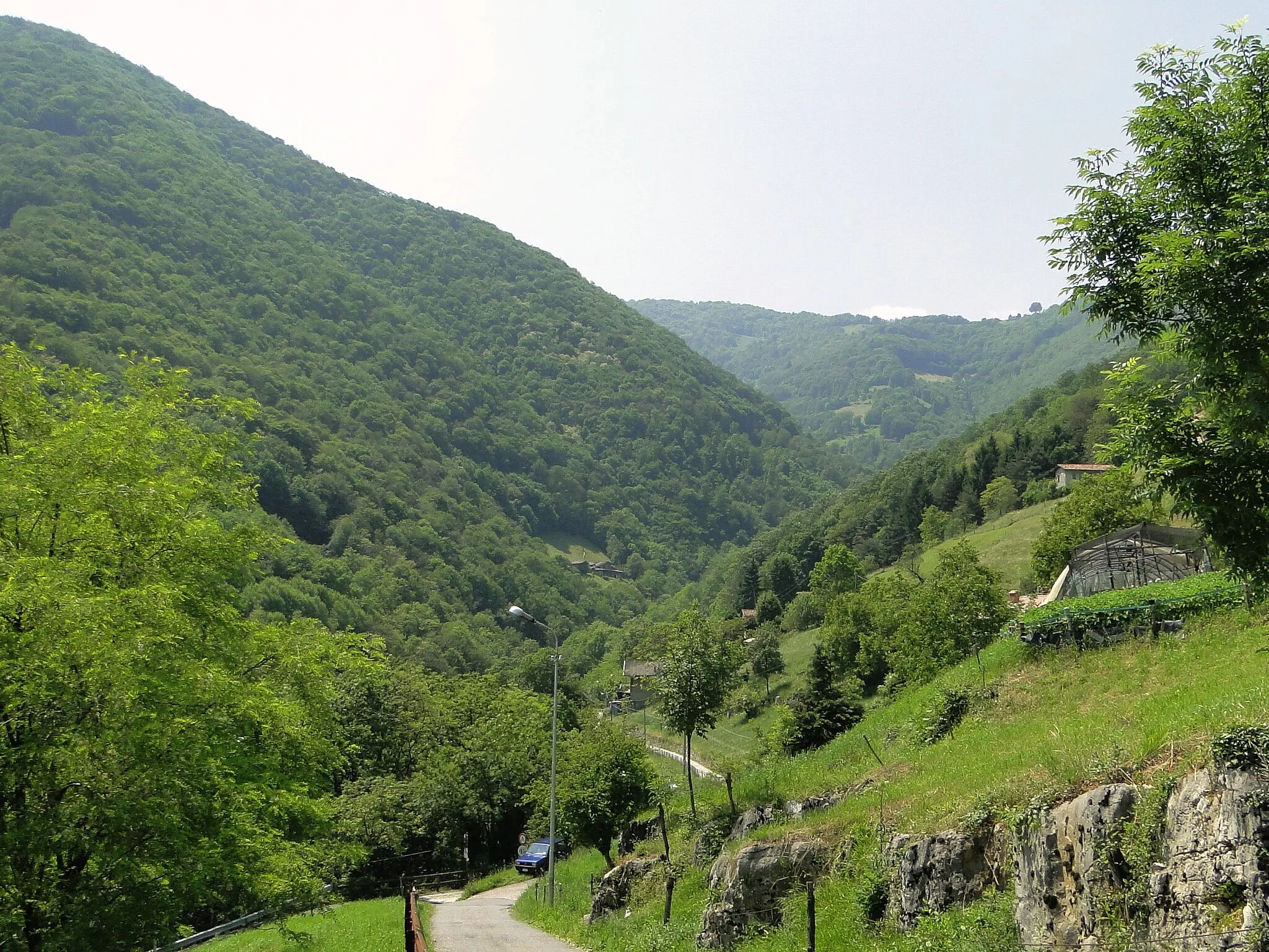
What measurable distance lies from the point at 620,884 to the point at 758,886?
8.00m

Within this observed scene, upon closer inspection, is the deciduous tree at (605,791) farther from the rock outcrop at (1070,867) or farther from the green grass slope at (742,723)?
the green grass slope at (742,723)

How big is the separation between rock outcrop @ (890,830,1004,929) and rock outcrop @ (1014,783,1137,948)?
42.7 inches

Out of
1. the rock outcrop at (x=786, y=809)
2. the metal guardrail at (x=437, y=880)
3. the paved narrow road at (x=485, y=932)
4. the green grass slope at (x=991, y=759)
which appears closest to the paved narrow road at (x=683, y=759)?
the metal guardrail at (x=437, y=880)

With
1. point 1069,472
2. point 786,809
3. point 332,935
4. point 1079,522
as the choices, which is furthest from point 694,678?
point 1069,472

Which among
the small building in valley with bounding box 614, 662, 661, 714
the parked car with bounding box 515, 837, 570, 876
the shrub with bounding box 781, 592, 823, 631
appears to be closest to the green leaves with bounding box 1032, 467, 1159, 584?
the parked car with bounding box 515, 837, 570, 876

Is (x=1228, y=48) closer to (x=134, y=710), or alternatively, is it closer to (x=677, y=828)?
(x=134, y=710)

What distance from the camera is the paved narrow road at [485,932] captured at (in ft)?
61.7

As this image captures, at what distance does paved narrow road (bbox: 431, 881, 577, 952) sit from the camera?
1880 centimetres

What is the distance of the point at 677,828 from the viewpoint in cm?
2394

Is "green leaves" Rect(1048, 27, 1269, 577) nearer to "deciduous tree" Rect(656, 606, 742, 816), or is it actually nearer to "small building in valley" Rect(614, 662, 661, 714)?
"deciduous tree" Rect(656, 606, 742, 816)

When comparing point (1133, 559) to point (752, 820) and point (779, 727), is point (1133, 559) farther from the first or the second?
point (752, 820)

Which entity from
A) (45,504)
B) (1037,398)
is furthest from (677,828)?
(1037,398)

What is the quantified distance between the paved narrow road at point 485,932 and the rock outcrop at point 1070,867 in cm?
1208

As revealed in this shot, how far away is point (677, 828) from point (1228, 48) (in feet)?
69.6
